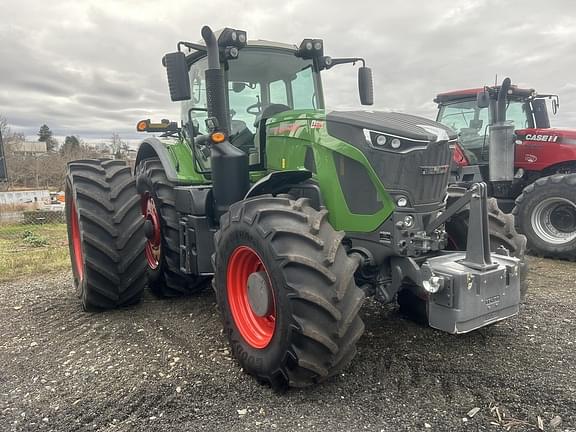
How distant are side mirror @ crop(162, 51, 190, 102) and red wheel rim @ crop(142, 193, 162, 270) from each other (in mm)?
1633

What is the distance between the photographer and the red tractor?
740 centimetres

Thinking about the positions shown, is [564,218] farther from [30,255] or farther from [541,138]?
[30,255]

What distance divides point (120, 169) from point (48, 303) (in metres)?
1.77

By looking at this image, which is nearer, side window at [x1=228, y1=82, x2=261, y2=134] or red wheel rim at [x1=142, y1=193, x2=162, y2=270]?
side window at [x1=228, y1=82, x2=261, y2=134]

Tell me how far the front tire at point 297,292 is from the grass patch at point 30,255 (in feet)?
17.2

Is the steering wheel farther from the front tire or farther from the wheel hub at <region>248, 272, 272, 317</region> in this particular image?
the wheel hub at <region>248, 272, 272, 317</region>

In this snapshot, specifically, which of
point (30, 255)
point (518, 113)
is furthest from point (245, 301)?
point (518, 113)

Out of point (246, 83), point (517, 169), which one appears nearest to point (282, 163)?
point (246, 83)

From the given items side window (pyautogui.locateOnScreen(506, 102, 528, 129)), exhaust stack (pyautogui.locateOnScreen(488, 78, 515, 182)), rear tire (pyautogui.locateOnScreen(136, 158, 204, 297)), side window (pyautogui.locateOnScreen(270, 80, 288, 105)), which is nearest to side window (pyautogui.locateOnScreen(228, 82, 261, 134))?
side window (pyautogui.locateOnScreen(270, 80, 288, 105))

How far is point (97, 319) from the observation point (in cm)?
464

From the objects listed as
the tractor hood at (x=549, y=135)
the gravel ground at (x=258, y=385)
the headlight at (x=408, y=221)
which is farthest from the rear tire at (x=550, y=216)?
the headlight at (x=408, y=221)

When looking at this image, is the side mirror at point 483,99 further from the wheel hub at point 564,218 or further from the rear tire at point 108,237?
the rear tire at point 108,237

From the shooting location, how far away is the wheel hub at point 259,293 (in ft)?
10.4

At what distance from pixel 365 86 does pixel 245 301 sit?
249cm
